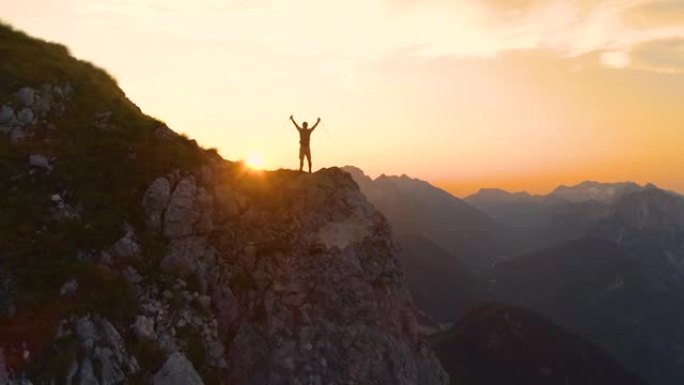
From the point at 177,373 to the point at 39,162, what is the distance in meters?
13.7

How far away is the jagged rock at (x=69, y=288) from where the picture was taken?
24391mm

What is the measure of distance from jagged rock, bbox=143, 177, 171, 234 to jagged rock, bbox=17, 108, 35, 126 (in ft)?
26.2

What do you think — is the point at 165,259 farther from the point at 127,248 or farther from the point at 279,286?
the point at 279,286

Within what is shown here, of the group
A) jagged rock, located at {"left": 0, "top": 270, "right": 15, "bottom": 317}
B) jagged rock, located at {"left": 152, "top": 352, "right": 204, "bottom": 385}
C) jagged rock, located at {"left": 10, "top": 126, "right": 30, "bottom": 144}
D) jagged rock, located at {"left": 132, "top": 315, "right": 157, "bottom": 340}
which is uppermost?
jagged rock, located at {"left": 10, "top": 126, "right": 30, "bottom": 144}

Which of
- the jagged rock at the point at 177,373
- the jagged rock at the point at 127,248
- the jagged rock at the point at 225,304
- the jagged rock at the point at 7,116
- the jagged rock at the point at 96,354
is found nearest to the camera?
the jagged rock at the point at 96,354

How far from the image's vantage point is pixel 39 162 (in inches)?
1196

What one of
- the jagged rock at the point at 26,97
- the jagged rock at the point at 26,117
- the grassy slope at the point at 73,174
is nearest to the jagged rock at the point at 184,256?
the grassy slope at the point at 73,174

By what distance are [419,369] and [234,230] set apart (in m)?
14.7

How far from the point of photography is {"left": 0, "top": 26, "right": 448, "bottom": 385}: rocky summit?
24.1m

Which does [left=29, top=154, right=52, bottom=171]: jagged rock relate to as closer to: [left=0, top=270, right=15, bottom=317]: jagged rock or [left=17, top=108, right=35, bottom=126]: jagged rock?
[left=17, top=108, right=35, bottom=126]: jagged rock

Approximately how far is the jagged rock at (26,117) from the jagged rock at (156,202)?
7979 mm

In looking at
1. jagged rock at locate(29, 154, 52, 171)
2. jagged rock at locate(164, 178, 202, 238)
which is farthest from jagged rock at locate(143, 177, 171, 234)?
jagged rock at locate(29, 154, 52, 171)

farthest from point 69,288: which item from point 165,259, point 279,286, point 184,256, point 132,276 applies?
point 279,286

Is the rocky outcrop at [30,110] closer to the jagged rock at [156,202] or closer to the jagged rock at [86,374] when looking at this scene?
the jagged rock at [156,202]
